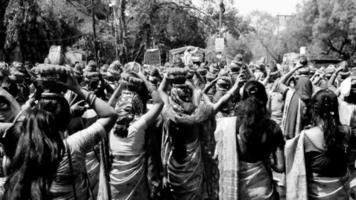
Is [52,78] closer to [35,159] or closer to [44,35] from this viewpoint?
[35,159]

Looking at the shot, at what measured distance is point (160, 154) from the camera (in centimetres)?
469

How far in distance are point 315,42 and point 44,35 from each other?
28402 millimetres

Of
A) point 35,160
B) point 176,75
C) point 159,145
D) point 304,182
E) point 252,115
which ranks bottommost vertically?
point 304,182

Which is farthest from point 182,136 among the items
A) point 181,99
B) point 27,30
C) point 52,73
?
point 27,30

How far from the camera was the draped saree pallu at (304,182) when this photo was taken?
3727 mm

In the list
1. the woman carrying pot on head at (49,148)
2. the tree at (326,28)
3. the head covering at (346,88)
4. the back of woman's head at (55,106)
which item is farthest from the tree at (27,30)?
the tree at (326,28)

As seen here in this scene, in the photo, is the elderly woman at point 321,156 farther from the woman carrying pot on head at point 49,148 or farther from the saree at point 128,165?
the woman carrying pot on head at point 49,148

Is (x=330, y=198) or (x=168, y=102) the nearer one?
(x=330, y=198)

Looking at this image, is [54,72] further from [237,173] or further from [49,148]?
[237,173]

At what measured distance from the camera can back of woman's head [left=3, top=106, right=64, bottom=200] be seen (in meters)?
2.59

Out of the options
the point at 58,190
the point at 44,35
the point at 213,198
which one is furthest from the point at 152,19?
the point at 58,190

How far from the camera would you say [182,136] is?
15.9 ft

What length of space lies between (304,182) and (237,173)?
58 cm

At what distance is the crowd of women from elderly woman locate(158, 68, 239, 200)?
0.01 metres
